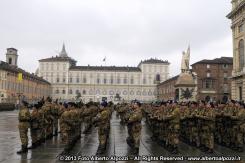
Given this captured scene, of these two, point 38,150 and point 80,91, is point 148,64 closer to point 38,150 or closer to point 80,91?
point 80,91

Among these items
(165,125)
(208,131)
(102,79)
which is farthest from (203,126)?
(102,79)

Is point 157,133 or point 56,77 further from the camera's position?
point 56,77

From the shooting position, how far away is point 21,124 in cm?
1346

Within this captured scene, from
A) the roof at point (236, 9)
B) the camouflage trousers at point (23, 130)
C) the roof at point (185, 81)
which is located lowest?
the camouflage trousers at point (23, 130)

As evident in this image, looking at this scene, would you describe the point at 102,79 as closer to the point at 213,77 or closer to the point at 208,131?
the point at 213,77

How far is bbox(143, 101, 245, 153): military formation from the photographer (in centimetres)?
1388

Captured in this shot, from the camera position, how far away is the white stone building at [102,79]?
15400 cm

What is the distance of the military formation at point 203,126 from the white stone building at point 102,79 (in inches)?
5359

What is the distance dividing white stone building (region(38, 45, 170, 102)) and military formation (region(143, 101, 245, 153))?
13611cm

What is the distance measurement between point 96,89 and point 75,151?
14066 centimetres

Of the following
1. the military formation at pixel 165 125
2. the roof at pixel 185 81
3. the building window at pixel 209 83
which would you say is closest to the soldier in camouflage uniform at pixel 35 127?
the military formation at pixel 165 125

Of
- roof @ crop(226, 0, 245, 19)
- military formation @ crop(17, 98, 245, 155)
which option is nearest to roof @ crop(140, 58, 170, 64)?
roof @ crop(226, 0, 245, 19)

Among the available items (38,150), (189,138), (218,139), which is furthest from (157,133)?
(38,150)

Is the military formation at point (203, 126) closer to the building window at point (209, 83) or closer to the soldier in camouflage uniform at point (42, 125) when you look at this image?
the soldier in camouflage uniform at point (42, 125)
